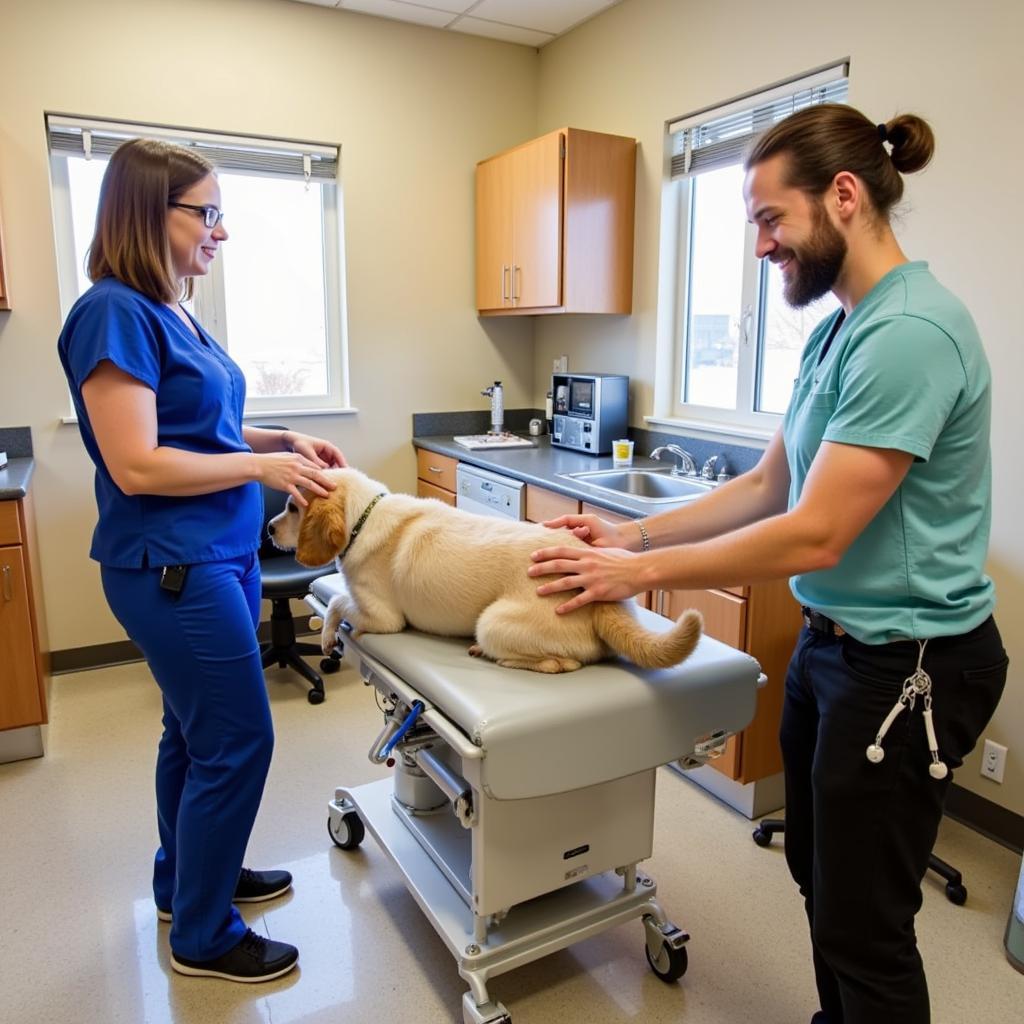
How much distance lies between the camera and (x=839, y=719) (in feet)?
3.94

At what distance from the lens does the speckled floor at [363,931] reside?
5.68 feet

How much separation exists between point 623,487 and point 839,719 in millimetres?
2075

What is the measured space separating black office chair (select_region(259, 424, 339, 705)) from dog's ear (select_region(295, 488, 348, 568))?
1639 mm

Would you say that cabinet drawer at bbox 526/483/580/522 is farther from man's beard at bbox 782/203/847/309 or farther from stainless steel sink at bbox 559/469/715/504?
man's beard at bbox 782/203/847/309

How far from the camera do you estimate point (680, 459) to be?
331 cm

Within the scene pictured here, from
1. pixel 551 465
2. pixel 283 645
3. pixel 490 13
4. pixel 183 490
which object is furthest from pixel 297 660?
pixel 490 13

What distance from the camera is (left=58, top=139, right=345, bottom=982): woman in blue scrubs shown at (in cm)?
144

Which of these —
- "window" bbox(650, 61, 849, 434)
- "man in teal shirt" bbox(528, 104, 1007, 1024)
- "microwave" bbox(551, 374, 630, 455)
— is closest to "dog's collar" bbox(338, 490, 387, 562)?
"man in teal shirt" bbox(528, 104, 1007, 1024)

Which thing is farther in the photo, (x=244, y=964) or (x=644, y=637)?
(x=244, y=964)

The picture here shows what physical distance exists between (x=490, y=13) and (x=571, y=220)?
1081 millimetres

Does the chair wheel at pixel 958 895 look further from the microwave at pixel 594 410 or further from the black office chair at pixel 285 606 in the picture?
the black office chair at pixel 285 606

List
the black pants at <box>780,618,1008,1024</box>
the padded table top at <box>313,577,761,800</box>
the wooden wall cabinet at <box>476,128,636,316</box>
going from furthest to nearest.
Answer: the wooden wall cabinet at <box>476,128,636,316</box> < the padded table top at <box>313,577,761,800</box> < the black pants at <box>780,618,1008,1024</box>

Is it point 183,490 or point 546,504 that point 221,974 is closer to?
point 183,490

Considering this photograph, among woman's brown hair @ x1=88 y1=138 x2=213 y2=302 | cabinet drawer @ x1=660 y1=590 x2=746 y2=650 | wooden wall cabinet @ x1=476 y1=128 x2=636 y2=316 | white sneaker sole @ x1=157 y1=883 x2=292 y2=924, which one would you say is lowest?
white sneaker sole @ x1=157 y1=883 x2=292 y2=924
